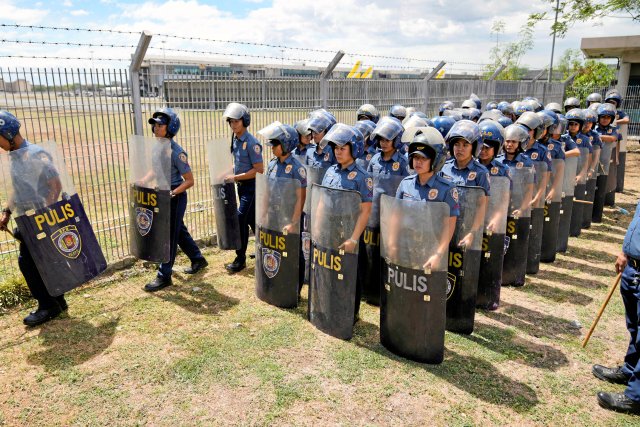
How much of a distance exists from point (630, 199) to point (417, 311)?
9.69 metres

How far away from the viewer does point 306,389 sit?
3865 mm

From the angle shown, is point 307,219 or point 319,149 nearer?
point 307,219

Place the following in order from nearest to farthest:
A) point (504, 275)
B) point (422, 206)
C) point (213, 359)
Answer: point (422, 206) < point (213, 359) < point (504, 275)

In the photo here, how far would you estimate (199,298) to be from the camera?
219 inches

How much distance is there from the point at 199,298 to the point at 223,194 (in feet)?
4.43

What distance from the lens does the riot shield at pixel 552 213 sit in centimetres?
641

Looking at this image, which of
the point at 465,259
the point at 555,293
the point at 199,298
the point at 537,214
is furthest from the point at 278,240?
the point at 555,293

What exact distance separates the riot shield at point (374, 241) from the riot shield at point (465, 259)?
0.88 metres

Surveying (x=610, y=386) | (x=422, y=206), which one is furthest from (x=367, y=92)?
(x=610, y=386)

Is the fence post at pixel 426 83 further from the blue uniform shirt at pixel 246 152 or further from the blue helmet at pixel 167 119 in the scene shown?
the blue helmet at pixel 167 119

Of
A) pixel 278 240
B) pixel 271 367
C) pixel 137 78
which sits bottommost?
pixel 271 367

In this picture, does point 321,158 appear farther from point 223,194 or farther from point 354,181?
point 354,181

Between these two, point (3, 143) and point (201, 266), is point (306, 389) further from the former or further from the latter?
point (3, 143)

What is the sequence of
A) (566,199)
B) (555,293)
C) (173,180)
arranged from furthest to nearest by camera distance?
(566,199), (555,293), (173,180)
